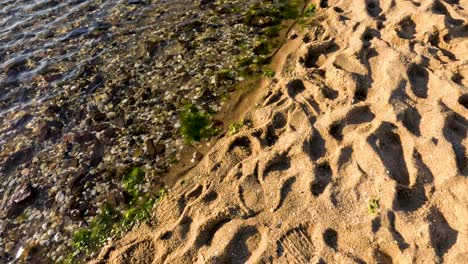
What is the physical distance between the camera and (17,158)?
37.3ft

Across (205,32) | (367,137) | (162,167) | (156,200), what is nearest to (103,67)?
(205,32)

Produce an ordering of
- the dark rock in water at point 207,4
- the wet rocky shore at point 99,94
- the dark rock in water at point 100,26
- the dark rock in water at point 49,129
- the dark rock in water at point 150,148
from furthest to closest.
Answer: the dark rock in water at point 207,4 → the dark rock in water at point 100,26 → the dark rock in water at point 49,129 → the dark rock in water at point 150,148 → the wet rocky shore at point 99,94

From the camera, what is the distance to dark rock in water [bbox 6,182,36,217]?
1008 cm

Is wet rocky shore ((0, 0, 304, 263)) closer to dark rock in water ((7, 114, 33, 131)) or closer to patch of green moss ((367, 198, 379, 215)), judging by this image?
dark rock in water ((7, 114, 33, 131))

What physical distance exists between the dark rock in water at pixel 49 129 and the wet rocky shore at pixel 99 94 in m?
0.05

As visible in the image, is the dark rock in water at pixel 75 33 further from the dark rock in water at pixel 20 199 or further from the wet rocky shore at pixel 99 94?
the dark rock in water at pixel 20 199

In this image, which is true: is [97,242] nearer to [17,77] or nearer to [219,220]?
[219,220]

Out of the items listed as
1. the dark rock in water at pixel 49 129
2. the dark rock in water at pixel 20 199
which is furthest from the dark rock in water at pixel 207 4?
the dark rock in water at pixel 20 199

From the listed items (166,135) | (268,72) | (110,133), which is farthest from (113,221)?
(268,72)

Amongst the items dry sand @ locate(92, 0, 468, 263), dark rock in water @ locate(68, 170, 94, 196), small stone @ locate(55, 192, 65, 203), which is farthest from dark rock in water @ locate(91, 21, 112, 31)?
small stone @ locate(55, 192, 65, 203)

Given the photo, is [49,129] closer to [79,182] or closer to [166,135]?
[79,182]

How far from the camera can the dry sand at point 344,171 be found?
7.79 m

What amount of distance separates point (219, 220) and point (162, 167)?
2705mm

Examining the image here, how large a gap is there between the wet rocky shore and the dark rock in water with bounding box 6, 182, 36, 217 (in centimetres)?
Result: 3
